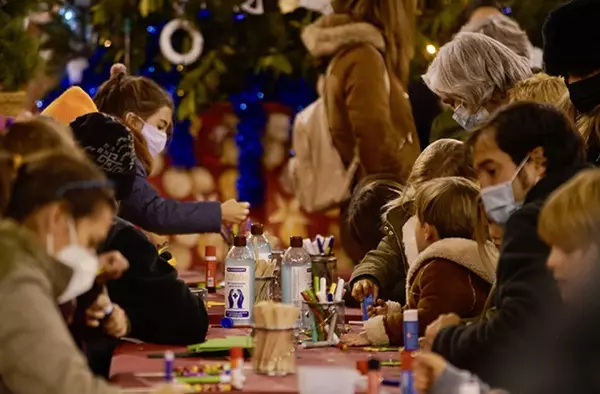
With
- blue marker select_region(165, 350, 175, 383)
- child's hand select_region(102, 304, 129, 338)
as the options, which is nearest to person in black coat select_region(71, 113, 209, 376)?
child's hand select_region(102, 304, 129, 338)

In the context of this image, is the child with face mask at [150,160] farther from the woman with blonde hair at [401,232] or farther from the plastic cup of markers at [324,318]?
the plastic cup of markers at [324,318]

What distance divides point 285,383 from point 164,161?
5.68 m

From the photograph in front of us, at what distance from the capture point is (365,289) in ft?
15.4

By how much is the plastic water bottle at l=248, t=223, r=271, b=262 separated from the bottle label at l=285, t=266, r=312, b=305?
0.46m

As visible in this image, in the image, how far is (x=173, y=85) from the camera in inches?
348

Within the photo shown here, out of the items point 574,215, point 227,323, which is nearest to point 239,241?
point 227,323

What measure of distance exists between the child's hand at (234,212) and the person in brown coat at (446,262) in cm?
131

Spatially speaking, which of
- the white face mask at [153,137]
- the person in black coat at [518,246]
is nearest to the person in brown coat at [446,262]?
the person in black coat at [518,246]

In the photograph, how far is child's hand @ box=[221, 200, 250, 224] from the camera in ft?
17.3

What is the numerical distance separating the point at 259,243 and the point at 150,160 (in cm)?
55

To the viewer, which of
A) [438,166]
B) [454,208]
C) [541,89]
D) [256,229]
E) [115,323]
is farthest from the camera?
[256,229]

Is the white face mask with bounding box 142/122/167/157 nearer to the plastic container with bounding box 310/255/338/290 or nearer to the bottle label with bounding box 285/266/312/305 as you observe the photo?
the plastic container with bounding box 310/255/338/290

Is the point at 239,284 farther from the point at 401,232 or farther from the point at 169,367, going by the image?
the point at 169,367

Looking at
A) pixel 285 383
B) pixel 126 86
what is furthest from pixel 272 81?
pixel 285 383
